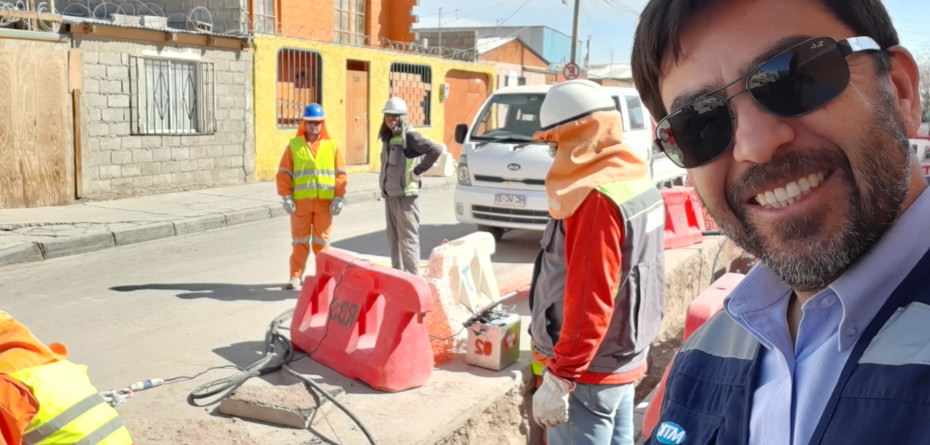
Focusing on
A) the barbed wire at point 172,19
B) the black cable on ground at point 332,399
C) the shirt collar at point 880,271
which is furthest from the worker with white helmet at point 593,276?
the barbed wire at point 172,19

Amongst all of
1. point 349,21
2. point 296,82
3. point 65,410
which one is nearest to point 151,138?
point 296,82

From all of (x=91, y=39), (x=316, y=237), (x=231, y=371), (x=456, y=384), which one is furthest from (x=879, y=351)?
(x=91, y=39)

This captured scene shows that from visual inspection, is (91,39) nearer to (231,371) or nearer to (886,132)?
(231,371)

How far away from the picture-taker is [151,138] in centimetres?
1449

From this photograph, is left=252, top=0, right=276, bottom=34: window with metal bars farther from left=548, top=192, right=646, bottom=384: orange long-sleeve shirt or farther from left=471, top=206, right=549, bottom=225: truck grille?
left=548, top=192, right=646, bottom=384: orange long-sleeve shirt

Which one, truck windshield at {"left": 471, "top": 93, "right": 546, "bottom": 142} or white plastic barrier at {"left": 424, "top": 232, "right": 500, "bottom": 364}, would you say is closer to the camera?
white plastic barrier at {"left": 424, "top": 232, "right": 500, "bottom": 364}

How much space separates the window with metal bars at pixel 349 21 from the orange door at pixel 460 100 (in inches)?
122

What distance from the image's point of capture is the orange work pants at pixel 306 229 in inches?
325

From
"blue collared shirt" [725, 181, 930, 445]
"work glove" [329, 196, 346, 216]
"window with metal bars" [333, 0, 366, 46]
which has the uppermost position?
"window with metal bars" [333, 0, 366, 46]

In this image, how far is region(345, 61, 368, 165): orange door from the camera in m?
19.9

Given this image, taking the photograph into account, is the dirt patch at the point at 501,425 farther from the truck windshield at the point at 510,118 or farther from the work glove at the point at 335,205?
the truck windshield at the point at 510,118

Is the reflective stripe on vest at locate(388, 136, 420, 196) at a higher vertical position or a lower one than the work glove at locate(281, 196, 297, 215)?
higher

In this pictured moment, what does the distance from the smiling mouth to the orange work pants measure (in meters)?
7.13

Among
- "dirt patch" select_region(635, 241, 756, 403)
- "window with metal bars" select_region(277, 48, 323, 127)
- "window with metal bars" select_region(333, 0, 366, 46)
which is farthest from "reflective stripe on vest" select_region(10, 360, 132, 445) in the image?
"window with metal bars" select_region(333, 0, 366, 46)
